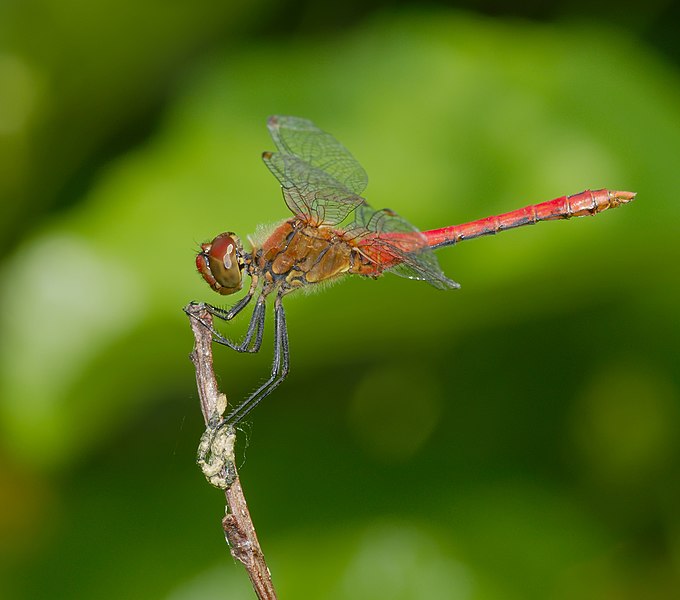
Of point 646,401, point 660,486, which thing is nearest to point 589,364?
point 646,401

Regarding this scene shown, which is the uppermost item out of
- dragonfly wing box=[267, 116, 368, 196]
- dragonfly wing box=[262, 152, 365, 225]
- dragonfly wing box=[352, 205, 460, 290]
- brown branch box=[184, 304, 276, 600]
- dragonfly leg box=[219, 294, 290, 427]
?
dragonfly wing box=[267, 116, 368, 196]

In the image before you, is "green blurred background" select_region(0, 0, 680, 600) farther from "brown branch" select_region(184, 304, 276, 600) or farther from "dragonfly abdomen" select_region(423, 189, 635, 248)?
"brown branch" select_region(184, 304, 276, 600)

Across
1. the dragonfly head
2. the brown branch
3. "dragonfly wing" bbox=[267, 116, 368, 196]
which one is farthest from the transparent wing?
the brown branch

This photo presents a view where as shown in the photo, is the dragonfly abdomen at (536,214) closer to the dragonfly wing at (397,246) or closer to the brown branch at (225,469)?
the dragonfly wing at (397,246)

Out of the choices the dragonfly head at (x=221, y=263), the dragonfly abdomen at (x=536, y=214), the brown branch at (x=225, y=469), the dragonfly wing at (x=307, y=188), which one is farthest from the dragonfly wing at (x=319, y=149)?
the brown branch at (x=225, y=469)

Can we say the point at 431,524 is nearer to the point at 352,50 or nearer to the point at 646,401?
the point at 646,401

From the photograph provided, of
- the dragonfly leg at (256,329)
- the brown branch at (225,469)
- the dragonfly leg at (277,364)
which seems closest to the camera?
the brown branch at (225,469)
